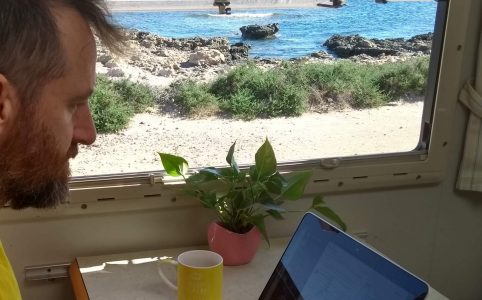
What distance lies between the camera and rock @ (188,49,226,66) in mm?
1558

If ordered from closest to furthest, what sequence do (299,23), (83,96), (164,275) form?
(83,96) → (164,275) → (299,23)

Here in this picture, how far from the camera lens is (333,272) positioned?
104 cm

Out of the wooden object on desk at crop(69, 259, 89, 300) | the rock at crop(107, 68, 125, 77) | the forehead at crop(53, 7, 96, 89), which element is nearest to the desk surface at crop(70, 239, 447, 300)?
the wooden object on desk at crop(69, 259, 89, 300)

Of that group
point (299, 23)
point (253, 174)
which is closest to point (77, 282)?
point (253, 174)

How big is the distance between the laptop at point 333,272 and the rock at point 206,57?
557mm

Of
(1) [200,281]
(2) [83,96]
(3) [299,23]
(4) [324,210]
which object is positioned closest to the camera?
(2) [83,96]

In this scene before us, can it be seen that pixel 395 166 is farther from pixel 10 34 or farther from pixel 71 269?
pixel 10 34

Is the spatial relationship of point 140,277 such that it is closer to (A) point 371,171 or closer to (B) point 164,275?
(B) point 164,275

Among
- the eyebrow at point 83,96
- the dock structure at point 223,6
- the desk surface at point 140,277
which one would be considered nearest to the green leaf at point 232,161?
the desk surface at point 140,277

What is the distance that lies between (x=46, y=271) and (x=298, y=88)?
0.72 meters

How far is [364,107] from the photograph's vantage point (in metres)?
1.70

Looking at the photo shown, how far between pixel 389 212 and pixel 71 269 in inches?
31.4

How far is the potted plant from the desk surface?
0.17ft

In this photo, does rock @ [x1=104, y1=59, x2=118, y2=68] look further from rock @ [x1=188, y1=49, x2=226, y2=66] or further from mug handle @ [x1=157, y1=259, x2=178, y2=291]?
mug handle @ [x1=157, y1=259, x2=178, y2=291]
